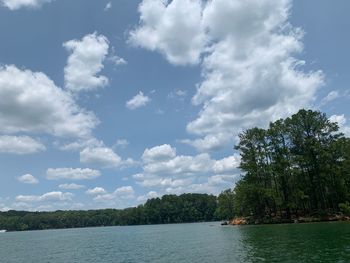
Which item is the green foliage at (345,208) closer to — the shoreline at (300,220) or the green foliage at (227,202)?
the shoreline at (300,220)

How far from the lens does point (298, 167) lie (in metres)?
86.9

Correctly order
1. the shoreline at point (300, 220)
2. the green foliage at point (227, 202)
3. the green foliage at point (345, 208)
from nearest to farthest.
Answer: the green foliage at point (345, 208), the shoreline at point (300, 220), the green foliage at point (227, 202)

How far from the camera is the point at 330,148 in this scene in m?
81.9

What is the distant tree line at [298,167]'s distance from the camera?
81.6 meters

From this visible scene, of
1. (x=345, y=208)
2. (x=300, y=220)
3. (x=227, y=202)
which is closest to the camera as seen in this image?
(x=345, y=208)

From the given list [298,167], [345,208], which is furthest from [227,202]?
[345,208]

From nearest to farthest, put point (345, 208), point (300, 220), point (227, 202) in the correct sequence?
1. point (345, 208)
2. point (300, 220)
3. point (227, 202)

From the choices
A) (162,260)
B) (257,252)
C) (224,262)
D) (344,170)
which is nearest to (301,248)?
(257,252)

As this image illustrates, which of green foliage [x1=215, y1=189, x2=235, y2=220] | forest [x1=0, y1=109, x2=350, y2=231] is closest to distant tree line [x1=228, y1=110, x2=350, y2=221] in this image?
forest [x1=0, y1=109, x2=350, y2=231]

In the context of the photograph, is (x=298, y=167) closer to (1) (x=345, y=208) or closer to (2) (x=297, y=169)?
(2) (x=297, y=169)

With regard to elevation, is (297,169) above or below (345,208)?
above

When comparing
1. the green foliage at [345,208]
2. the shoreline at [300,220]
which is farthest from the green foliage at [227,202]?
the green foliage at [345,208]

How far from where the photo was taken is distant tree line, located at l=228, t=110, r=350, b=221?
81.6 m

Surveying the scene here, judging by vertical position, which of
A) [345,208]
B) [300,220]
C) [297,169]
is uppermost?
[297,169]
